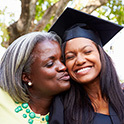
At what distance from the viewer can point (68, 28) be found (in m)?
2.86

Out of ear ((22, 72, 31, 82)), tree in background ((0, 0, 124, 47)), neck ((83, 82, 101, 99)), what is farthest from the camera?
tree in background ((0, 0, 124, 47))

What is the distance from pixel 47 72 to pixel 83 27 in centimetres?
89

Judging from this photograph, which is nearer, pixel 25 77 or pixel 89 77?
pixel 89 77

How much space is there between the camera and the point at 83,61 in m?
2.32

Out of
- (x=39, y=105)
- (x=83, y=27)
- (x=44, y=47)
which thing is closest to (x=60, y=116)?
(x=39, y=105)

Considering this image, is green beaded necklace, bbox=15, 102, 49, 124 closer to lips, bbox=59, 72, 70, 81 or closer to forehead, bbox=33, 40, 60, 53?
lips, bbox=59, 72, 70, 81

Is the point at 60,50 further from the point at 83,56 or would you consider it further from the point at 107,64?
the point at 107,64

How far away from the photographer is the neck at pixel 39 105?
2408mm

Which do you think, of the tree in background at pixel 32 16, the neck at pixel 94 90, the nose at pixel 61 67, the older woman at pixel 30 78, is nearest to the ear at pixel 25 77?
the older woman at pixel 30 78

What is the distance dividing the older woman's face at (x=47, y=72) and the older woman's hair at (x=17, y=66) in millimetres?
79

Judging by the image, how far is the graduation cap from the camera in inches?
104

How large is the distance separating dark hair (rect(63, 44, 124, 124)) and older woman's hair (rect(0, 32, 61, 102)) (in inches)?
21.8

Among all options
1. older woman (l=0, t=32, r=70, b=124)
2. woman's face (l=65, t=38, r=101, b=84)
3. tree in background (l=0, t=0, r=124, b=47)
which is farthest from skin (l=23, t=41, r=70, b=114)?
tree in background (l=0, t=0, r=124, b=47)

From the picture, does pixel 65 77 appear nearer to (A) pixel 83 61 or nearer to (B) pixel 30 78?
(A) pixel 83 61
